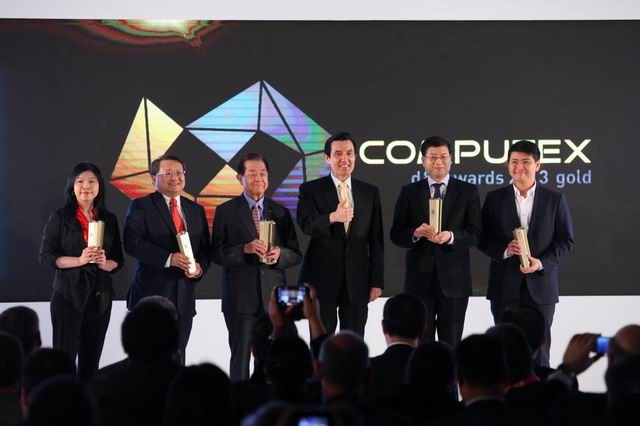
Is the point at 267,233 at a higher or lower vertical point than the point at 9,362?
higher

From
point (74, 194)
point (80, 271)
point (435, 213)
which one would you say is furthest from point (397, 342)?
point (74, 194)

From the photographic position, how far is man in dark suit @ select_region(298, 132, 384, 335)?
6.50 m

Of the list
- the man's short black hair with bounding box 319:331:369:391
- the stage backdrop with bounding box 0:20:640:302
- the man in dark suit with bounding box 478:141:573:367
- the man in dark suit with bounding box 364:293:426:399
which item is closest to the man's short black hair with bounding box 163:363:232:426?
the man's short black hair with bounding box 319:331:369:391

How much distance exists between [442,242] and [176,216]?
5.54 feet

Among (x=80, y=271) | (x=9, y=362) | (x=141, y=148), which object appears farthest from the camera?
(x=141, y=148)

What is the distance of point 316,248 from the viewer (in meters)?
6.58

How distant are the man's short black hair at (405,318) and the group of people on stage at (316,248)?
176cm

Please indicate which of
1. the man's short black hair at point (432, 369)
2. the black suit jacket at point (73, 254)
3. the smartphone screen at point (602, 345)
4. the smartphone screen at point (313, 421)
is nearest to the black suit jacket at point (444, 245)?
the black suit jacket at point (73, 254)

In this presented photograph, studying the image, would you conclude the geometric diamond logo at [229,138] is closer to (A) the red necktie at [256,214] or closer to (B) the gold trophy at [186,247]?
(A) the red necktie at [256,214]

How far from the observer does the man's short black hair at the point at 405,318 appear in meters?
4.52

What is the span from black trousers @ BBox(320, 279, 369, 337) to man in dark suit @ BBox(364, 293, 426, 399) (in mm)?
1855

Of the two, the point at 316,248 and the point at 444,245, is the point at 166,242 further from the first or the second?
the point at 444,245

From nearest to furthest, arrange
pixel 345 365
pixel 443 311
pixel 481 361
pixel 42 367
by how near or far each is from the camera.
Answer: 1. pixel 345 365
2. pixel 481 361
3. pixel 42 367
4. pixel 443 311

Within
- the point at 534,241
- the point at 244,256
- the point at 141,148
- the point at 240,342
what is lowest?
the point at 240,342
